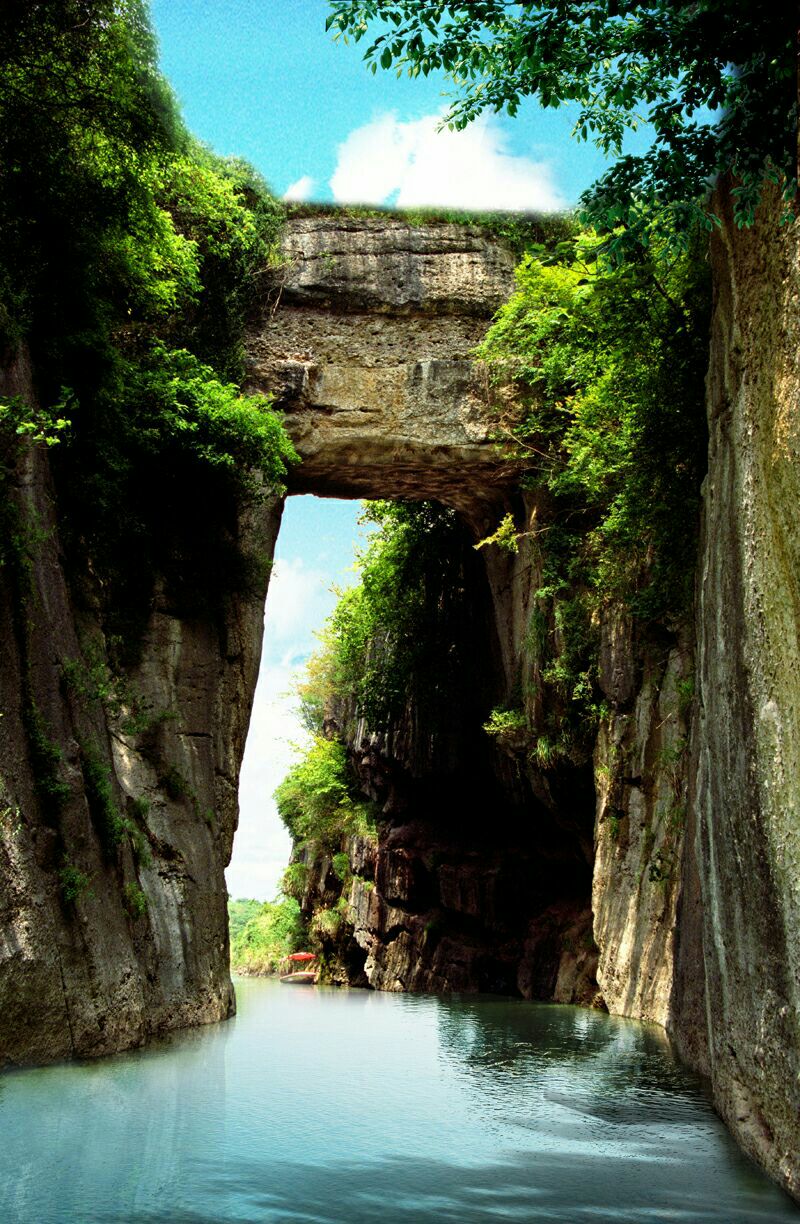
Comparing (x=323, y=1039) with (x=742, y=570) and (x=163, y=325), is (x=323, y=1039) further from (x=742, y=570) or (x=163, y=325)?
(x=163, y=325)

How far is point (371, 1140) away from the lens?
7.12m

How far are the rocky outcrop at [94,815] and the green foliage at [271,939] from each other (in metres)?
24.0

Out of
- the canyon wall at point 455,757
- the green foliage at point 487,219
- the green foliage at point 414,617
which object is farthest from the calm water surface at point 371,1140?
the green foliage at point 487,219

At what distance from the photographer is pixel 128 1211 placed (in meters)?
5.29

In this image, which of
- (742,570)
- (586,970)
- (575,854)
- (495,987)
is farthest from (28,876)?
(495,987)

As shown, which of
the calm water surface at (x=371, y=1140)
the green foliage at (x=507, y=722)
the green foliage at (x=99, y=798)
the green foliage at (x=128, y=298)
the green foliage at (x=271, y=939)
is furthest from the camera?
the green foliage at (x=271, y=939)

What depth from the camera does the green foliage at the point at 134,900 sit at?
11906 millimetres

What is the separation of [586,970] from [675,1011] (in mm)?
10829

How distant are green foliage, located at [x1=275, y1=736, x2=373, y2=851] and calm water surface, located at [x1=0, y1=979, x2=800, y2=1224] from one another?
68.4 ft

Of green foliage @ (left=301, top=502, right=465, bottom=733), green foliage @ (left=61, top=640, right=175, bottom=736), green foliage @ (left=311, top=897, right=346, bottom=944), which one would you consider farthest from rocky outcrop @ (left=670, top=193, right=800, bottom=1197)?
green foliage @ (left=311, top=897, right=346, bottom=944)

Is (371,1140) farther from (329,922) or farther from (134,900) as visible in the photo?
(329,922)

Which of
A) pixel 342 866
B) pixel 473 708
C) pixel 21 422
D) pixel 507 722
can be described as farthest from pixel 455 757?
pixel 21 422

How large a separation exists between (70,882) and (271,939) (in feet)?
127

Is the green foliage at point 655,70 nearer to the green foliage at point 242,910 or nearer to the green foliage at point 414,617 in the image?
the green foliage at point 414,617
